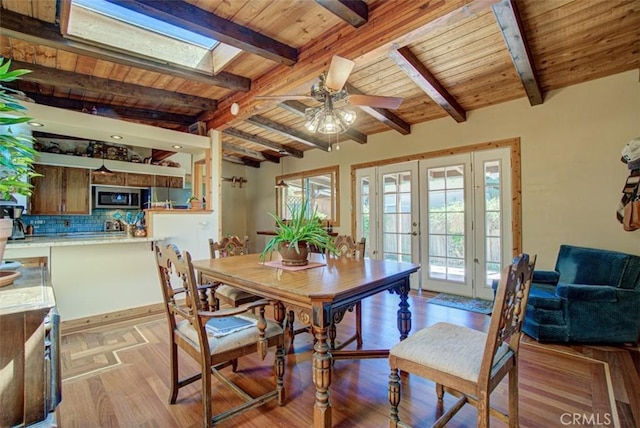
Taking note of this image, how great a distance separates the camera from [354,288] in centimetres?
164

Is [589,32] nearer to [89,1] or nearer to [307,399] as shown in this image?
[307,399]

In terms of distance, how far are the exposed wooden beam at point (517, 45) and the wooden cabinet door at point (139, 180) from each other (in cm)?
619

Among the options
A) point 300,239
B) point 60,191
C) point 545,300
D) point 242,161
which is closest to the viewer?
point 300,239

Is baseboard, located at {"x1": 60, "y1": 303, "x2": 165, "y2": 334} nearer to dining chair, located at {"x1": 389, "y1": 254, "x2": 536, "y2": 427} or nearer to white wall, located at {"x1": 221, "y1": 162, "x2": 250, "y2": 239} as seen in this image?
dining chair, located at {"x1": 389, "y1": 254, "x2": 536, "y2": 427}

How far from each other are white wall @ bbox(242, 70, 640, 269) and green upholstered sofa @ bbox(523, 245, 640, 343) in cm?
60

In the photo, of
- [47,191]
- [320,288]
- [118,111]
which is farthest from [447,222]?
[47,191]

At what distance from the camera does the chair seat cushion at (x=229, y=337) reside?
1664mm

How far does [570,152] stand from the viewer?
11.6ft

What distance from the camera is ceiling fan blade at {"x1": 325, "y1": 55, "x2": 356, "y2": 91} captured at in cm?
199

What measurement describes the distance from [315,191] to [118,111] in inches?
148

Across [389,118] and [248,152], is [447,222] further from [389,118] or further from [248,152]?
[248,152]

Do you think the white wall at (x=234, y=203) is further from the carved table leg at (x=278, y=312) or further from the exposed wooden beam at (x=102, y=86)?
the carved table leg at (x=278, y=312)

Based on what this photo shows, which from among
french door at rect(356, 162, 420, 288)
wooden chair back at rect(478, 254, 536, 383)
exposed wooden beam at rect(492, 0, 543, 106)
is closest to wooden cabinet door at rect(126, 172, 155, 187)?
french door at rect(356, 162, 420, 288)

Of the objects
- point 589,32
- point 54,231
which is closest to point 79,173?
point 54,231
